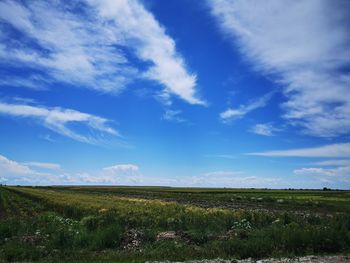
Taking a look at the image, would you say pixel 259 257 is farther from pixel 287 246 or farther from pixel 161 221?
pixel 161 221

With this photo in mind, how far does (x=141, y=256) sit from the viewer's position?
16188 millimetres

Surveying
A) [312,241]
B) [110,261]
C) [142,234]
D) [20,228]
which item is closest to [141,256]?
[110,261]

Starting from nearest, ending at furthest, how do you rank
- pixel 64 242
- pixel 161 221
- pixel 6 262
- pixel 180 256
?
1. pixel 6 262
2. pixel 180 256
3. pixel 64 242
4. pixel 161 221

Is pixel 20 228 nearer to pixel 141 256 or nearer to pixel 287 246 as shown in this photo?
pixel 141 256

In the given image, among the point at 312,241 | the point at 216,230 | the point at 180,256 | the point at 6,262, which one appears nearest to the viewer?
the point at 6,262

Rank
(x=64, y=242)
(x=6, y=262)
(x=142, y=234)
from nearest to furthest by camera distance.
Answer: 1. (x=6, y=262)
2. (x=64, y=242)
3. (x=142, y=234)

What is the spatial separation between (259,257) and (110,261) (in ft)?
19.4

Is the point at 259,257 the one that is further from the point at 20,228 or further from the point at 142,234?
the point at 20,228

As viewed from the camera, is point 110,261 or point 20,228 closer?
point 110,261

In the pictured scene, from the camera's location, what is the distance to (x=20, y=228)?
21.9 m

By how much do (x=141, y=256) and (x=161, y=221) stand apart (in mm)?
13273

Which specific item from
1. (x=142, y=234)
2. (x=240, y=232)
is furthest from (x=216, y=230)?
(x=142, y=234)

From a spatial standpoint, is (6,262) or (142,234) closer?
(6,262)

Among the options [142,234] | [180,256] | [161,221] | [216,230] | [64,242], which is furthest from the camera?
[161,221]
